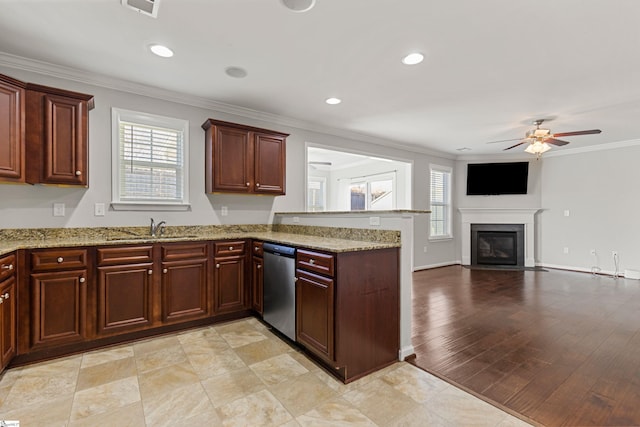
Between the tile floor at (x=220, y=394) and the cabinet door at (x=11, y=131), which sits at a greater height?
the cabinet door at (x=11, y=131)

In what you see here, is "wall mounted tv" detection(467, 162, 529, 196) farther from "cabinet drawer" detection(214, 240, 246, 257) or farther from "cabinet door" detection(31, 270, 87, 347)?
"cabinet door" detection(31, 270, 87, 347)

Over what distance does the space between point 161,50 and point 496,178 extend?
22.1 feet

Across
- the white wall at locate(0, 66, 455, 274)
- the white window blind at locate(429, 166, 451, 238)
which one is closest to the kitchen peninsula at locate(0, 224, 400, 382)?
the white wall at locate(0, 66, 455, 274)

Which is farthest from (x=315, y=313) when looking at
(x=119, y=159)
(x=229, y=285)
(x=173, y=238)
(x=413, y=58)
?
(x=119, y=159)

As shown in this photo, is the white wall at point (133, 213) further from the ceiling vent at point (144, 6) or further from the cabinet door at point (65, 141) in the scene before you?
the ceiling vent at point (144, 6)

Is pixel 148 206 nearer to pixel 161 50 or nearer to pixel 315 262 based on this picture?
pixel 161 50

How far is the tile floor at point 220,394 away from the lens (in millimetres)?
1751

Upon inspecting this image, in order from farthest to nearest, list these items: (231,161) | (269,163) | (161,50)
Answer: (269,163) < (231,161) < (161,50)

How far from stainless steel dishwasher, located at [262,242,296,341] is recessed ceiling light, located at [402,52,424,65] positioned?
1.96m

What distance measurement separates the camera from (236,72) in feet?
9.77

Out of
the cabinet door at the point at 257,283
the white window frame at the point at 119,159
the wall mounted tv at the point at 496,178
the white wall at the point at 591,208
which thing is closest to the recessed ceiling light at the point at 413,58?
the cabinet door at the point at 257,283

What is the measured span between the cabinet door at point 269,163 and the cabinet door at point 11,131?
6.76 feet

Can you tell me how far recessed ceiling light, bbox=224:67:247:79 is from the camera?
9.57ft

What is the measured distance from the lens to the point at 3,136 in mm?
2367
